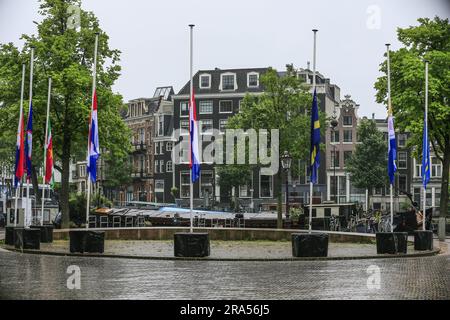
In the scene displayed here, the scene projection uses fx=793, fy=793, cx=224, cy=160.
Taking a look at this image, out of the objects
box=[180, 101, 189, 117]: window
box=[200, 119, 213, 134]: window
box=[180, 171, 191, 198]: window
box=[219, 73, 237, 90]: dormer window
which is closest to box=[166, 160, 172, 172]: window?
box=[180, 171, 191, 198]: window

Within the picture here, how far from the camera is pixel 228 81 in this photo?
102938mm

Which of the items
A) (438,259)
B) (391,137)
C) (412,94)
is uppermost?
(412,94)

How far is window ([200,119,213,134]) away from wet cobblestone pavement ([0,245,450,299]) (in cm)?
7235

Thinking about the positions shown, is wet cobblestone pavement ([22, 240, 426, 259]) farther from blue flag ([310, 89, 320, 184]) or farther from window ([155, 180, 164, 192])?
window ([155, 180, 164, 192])

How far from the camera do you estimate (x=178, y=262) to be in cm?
2548

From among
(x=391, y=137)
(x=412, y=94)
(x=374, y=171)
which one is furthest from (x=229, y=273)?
(x=374, y=171)

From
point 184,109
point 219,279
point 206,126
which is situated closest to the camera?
point 219,279

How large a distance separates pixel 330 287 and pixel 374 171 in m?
72.5

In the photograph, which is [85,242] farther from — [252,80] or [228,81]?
[228,81]

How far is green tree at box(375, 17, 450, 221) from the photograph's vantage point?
44.0m

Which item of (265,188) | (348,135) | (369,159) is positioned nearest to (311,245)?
(369,159)

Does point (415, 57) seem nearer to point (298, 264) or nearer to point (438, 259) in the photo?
point (438, 259)

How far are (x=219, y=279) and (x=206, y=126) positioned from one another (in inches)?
3191
